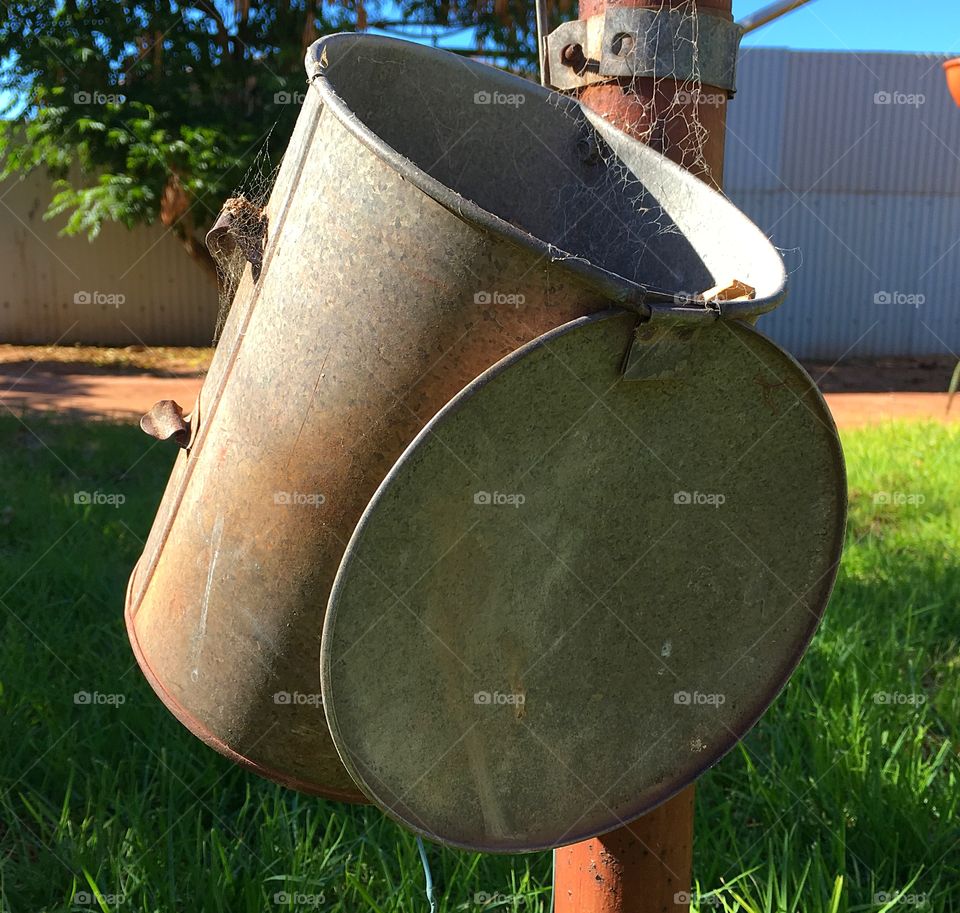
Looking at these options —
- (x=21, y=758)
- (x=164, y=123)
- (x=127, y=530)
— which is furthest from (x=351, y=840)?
(x=164, y=123)

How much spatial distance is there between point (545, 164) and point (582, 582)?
62 cm

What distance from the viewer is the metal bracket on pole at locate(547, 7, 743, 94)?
135 cm

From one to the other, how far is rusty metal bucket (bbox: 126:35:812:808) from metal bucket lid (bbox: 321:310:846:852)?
0.08m

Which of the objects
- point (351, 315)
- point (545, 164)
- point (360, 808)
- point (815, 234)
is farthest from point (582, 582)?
point (815, 234)

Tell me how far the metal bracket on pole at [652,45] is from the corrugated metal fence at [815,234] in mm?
10957

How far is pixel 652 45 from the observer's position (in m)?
1.35

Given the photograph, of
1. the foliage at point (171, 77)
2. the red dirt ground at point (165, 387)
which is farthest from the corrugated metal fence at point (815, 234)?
the foliage at point (171, 77)

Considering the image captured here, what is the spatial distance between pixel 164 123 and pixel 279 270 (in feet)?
31.1

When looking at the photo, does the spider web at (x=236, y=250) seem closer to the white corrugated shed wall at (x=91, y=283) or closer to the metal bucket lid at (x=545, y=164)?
the metal bucket lid at (x=545, y=164)

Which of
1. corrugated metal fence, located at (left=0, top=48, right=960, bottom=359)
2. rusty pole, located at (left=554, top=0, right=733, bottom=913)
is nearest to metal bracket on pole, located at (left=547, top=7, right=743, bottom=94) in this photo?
rusty pole, located at (left=554, top=0, right=733, bottom=913)

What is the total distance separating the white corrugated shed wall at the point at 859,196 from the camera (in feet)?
38.8

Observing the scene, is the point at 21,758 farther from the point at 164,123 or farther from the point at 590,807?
the point at 164,123

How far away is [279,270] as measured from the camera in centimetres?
123

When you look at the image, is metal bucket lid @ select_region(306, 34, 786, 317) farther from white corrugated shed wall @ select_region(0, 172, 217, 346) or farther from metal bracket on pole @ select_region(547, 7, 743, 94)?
white corrugated shed wall @ select_region(0, 172, 217, 346)
